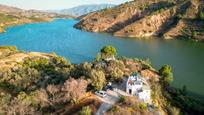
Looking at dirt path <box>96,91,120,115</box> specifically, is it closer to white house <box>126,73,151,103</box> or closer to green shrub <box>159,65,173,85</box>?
white house <box>126,73,151,103</box>

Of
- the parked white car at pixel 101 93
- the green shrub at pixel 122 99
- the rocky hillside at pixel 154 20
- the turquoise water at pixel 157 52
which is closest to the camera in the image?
the green shrub at pixel 122 99

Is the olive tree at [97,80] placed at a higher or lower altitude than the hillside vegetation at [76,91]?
higher

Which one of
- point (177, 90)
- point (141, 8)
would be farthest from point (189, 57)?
point (141, 8)

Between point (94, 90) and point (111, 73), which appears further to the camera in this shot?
point (111, 73)

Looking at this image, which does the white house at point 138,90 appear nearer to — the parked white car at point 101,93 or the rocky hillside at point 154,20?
the parked white car at point 101,93

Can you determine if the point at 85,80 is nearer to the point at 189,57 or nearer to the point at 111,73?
the point at 111,73

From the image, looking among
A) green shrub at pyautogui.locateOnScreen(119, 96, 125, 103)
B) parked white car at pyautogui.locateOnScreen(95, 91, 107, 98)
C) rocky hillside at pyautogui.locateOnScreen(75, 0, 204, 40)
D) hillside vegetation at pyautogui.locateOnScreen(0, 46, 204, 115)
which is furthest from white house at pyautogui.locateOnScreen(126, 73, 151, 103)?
rocky hillside at pyautogui.locateOnScreen(75, 0, 204, 40)

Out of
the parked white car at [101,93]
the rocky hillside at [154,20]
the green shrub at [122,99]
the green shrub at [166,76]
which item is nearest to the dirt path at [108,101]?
the parked white car at [101,93]

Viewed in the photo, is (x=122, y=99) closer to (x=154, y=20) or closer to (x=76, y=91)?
(x=76, y=91)
